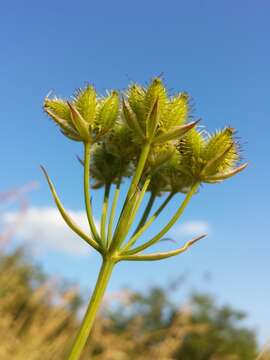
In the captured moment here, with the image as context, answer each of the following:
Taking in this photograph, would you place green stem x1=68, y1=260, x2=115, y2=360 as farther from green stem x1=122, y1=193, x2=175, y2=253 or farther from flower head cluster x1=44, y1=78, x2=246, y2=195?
flower head cluster x1=44, y1=78, x2=246, y2=195

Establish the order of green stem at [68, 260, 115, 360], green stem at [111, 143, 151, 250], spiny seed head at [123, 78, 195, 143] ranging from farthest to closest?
spiny seed head at [123, 78, 195, 143], green stem at [111, 143, 151, 250], green stem at [68, 260, 115, 360]

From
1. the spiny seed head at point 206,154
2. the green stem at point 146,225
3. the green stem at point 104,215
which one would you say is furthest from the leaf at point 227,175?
the green stem at point 104,215

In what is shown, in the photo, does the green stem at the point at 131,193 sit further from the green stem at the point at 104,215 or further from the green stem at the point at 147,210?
the green stem at the point at 147,210

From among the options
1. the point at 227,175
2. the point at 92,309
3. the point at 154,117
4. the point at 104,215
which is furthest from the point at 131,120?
the point at 92,309

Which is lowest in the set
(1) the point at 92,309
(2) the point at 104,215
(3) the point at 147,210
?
(1) the point at 92,309

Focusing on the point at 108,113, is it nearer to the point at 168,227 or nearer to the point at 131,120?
the point at 131,120

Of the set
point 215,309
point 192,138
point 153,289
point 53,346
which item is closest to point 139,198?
point 192,138

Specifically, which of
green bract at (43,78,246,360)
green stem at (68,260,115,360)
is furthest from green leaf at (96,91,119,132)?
green stem at (68,260,115,360)

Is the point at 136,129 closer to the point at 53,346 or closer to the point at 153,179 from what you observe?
the point at 153,179
